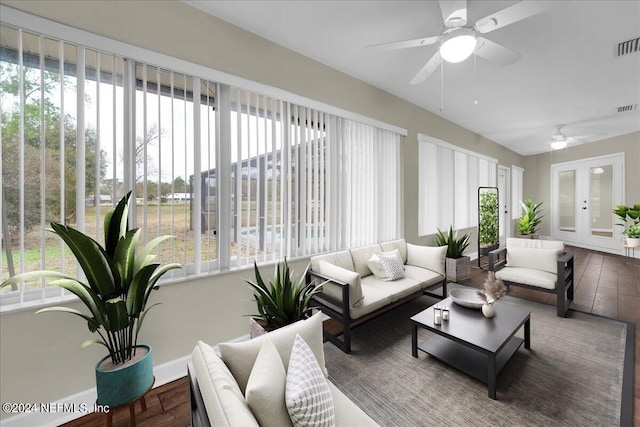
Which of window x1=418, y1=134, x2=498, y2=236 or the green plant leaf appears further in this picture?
window x1=418, y1=134, x2=498, y2=236

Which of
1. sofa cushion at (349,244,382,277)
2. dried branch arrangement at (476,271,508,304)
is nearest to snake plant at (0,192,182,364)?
sofa cushion at (349,244,382,277)

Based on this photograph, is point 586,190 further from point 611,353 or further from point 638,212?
point 611,353

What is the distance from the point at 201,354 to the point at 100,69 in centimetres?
207

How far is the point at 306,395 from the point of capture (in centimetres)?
95

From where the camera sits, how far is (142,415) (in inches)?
66.4

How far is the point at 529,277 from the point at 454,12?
119 inches

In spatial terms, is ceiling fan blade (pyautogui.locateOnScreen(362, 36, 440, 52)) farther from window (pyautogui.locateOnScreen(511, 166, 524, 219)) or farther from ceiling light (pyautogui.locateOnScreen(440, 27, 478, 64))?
window (pyautogui.locateOnScreen(511, 166, 524, 219))

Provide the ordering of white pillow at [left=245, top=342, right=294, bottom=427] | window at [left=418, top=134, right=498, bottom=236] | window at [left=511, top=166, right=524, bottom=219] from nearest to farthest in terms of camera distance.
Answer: white pillow at [left=245, top=342, right=294, bottom=427] → window at [left=418, top=134, right=498, bottom=236] → window at [left=511, top=166, right=524, bottom=219]

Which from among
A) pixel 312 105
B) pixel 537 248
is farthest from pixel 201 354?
pixel 537 248

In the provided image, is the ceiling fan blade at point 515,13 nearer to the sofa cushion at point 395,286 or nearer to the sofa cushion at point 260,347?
the sofa cushion at point 260,347

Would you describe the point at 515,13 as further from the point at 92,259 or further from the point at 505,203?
the point at 505,203

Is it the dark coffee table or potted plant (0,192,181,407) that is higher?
potted plant (0,192,181,407)

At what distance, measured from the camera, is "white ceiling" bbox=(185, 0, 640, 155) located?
2.16 meters

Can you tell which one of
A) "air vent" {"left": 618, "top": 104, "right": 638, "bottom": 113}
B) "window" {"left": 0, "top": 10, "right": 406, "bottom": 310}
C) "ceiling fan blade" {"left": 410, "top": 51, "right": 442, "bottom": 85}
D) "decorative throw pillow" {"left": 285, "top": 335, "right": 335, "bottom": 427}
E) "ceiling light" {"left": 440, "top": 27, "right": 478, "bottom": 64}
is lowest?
"decorative throw pillow" {"left": 285, "top": 335, "right": 335, "bottom": 427}
